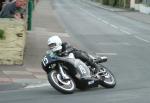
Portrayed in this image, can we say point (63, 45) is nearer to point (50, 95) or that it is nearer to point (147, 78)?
point (50, 95)

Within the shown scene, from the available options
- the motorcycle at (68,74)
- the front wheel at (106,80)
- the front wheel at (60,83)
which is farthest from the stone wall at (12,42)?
the front wheel at (60,83)

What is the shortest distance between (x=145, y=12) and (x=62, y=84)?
55283mm

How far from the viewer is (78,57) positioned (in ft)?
43.9

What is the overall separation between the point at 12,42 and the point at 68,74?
4871 mm

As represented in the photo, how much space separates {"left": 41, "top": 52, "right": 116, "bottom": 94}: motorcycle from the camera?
12695 millimetres

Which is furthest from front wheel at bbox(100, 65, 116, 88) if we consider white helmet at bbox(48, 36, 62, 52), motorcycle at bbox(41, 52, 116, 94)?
white helmet at bbox(48, 36, 62, 52)

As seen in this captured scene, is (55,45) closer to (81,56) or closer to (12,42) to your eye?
(81,56)

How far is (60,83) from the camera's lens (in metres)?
12.7

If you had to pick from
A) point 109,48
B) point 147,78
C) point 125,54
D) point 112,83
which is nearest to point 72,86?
point 112,83

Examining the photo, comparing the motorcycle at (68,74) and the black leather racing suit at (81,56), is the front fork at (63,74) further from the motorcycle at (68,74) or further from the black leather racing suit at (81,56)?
the black leather racing suit at (81,56)

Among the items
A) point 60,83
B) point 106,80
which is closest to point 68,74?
point 60,83

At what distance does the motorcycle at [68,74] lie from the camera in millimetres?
12695

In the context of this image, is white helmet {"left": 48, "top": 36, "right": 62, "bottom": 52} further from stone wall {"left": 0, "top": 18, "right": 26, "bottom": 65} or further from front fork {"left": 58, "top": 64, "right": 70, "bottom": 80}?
stone wall {"left": 0, "top": 18, "right": 26, "bottom": 65}

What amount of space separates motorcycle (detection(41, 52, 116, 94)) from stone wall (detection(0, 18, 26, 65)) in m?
4.38
